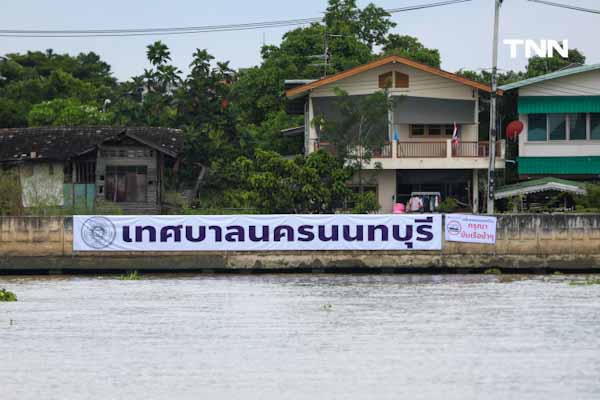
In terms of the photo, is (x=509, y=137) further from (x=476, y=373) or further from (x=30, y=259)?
(x=476, y=373)

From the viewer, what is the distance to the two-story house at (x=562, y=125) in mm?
44469

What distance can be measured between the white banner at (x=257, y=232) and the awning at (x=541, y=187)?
10.4 meters

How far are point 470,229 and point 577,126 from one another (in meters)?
13.3

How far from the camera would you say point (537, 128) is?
4506 cm

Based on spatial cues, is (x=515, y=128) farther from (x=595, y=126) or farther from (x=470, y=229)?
(x=470, y=229)

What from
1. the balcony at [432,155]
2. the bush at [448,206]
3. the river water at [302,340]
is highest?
the balcony at [432,155]

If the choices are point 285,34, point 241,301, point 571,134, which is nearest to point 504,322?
point 241,301

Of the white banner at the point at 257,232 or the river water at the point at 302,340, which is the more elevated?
the white banner at the point at 257,232

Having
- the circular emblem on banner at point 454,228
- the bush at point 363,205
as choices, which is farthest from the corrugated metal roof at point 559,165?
the circular emblem on banner at point 454,228

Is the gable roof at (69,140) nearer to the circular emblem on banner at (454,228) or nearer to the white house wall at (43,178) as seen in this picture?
the white house wall at (43,178)

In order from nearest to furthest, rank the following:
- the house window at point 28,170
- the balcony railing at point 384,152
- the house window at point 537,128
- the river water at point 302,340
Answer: the river water at point 302,340 < the balcony railing at point 384,152 < the house window at point 537,128 < the house window at point 28,170

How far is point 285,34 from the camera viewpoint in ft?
214

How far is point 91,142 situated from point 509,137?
58.4ft

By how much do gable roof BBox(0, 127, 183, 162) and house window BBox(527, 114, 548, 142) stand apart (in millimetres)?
15036
